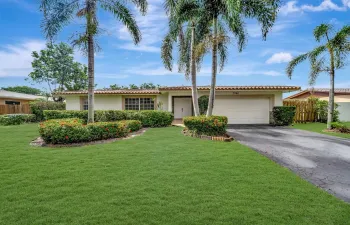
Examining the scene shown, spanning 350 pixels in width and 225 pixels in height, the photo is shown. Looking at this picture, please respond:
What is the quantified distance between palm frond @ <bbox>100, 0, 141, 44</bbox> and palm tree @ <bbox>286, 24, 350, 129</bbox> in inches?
473

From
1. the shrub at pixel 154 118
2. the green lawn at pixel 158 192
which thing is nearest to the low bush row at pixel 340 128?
the green lawn at pixel 158 192

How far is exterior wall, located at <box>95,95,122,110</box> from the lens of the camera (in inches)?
731

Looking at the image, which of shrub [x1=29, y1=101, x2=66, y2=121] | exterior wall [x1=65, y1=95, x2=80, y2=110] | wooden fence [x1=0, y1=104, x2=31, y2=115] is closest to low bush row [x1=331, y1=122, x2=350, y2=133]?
exterior wall [x1=65, y1=95, x2=80, y2=110]

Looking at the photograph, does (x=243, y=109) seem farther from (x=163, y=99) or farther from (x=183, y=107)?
(x=163, y=99)

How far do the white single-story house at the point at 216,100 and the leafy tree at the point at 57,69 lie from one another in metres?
13.5

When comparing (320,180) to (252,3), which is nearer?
(320,180)

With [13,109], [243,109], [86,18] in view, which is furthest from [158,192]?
[13,109]

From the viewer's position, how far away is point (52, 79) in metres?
29.9

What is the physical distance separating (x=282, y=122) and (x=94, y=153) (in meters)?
14.2

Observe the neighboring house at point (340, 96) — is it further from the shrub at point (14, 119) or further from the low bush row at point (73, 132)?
the shrub at point (14, 119)

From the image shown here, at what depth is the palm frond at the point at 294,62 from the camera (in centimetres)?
1471

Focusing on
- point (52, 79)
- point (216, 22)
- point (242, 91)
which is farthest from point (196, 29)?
point (52, 79)

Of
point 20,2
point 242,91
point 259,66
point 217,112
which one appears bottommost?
point 217,112

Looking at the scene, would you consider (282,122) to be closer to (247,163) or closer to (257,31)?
(257,31)
